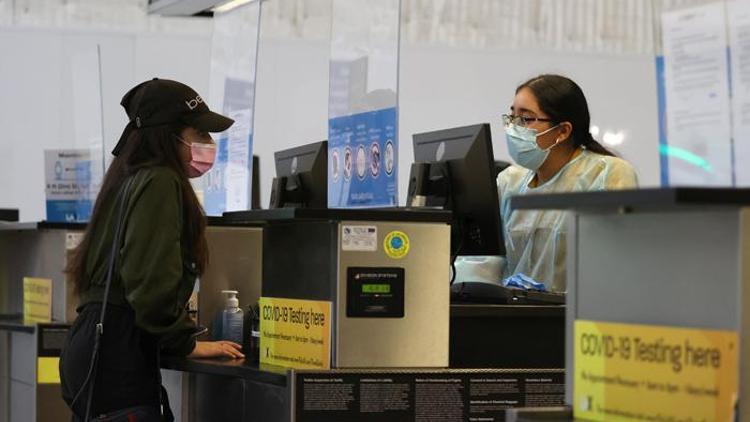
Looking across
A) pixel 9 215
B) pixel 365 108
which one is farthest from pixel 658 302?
pixel 9 215

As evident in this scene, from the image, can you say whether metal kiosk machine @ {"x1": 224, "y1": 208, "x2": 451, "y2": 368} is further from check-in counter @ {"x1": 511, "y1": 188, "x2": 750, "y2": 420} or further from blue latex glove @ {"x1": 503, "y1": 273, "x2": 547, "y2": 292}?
check-in counter @ {"x1": 511, "y1": 188, "x2": 750, "y2": 420}

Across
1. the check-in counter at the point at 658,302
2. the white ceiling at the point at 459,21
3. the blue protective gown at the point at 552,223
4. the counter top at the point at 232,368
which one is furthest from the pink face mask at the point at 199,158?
the white ceiling at the point at 459,21

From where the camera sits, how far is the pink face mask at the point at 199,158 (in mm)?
3361

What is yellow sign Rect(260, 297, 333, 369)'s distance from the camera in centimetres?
295

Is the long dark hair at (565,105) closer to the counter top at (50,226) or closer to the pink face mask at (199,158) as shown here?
the pink face mask at (199,158)

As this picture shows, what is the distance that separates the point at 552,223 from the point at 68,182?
2429 millimetres

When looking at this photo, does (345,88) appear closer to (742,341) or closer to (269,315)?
(269,315)

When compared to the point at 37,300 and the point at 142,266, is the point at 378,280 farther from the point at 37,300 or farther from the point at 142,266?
the point at 37,300

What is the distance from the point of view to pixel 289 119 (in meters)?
7.60

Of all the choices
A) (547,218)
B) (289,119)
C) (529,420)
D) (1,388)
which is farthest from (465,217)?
(289,119)

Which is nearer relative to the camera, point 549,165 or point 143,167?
point 143,167

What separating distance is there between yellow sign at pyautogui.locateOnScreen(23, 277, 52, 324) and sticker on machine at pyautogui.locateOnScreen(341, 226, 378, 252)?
2097 millimetres

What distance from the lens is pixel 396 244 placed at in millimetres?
2984

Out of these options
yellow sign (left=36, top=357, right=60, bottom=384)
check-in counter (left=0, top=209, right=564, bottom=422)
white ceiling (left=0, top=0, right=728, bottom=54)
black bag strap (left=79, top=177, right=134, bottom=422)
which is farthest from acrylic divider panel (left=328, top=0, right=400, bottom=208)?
white ceiling (left=0, top=0, right=728, bottom=54)
